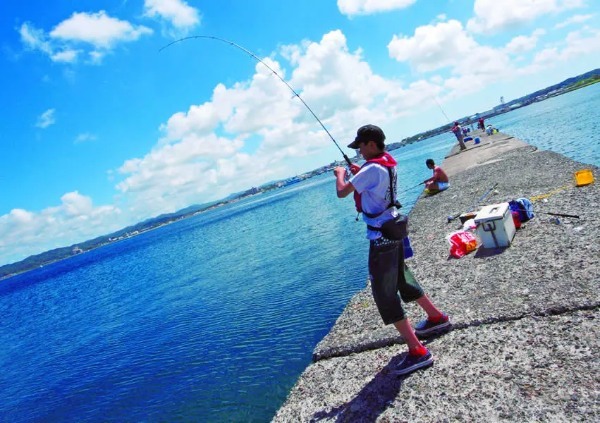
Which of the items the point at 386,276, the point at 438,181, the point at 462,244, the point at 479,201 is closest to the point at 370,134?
the point at 386,276

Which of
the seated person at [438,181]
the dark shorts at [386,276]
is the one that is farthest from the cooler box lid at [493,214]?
the seated person at [438,181]

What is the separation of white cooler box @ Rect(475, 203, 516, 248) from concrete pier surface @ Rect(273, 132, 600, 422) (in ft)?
0.57

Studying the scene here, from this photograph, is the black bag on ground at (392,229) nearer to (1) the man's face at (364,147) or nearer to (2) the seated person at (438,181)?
(1) the man's face at (364,147)

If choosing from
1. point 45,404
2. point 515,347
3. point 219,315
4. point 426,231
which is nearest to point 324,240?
point 219,315

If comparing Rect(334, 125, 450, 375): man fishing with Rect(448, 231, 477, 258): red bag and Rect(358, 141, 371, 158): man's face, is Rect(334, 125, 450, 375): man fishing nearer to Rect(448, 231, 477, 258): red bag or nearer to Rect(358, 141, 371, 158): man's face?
Rect(358, 141, 371, 158): man's face

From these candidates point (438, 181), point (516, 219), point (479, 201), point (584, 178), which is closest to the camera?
point (516, 219)

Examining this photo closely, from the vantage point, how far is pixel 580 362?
407 centimetres

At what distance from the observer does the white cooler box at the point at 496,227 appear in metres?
7.91

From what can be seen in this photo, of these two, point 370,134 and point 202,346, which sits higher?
point 370,134

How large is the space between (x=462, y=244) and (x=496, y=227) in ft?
3.20

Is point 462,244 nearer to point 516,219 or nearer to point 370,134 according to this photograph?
point 516,219

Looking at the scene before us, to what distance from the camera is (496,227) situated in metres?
7.94

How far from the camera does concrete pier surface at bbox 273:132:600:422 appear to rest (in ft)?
13.0

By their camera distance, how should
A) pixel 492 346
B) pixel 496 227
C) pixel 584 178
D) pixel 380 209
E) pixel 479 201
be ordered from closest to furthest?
pixel 380 209
pixel 492 346
pixel 496 227
pixel 584 178
pixel 479 201
